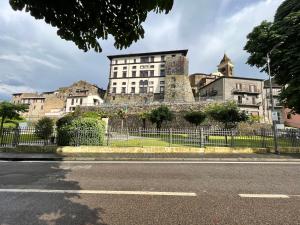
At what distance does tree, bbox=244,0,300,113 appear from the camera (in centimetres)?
1548

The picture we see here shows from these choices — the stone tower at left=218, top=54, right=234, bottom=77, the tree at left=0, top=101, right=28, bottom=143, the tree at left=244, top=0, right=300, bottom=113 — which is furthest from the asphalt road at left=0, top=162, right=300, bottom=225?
the stone tower at left=218, top=54, right=234, bottom=77

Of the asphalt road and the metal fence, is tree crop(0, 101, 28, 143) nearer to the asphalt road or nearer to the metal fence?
the metal fence

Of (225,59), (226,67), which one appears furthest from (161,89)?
(225,59)

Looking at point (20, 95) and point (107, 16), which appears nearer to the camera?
point (107, 16)

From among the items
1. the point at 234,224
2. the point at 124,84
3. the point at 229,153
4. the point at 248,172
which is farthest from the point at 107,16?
the point at 124,84

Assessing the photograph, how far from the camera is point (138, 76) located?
69.3 m

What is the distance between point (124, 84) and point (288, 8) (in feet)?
180

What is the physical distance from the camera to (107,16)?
326cm

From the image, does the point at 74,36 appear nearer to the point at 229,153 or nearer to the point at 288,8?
the point at 229,153

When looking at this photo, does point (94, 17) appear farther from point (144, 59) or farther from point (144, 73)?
point (144, 59)

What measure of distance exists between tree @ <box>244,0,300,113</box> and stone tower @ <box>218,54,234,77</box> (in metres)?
62.5

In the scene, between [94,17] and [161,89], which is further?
[161,89]

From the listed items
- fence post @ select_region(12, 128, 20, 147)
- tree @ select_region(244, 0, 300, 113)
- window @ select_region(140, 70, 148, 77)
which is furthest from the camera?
window @ select_region(140, 70, 148, 77)

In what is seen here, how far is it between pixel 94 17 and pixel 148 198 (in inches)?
164
